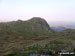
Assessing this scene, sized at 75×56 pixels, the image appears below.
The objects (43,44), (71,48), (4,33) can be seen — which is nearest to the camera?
(71,48)

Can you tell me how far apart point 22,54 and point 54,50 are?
12474 millimetres

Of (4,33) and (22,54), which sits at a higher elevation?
(4,33)

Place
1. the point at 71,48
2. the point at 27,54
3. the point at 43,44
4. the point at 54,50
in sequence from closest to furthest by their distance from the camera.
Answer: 1. the point at 27,54
2. the point at 54,50
3. the point at 71,48
4. the point at 43,44

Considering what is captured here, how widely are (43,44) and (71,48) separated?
482 inches

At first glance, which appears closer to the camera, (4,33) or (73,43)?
(73,43)

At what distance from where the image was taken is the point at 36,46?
66.8 m

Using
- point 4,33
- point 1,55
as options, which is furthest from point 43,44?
point 4,33

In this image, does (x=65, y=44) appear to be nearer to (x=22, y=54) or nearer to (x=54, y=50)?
(x=54, y=50)

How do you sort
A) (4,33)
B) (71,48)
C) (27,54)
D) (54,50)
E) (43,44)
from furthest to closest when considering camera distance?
(4,33) → (43,44) → (71,48) → (54,50) → (27,54)

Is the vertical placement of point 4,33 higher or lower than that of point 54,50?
higher

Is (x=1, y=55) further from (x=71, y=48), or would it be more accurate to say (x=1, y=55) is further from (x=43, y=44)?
(x=71, y=48)

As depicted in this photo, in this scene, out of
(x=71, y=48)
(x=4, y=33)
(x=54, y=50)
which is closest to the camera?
(x=54, y=50)

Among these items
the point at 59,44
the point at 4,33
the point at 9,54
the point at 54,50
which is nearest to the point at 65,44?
the point at 59,44

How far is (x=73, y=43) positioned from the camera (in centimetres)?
6900
